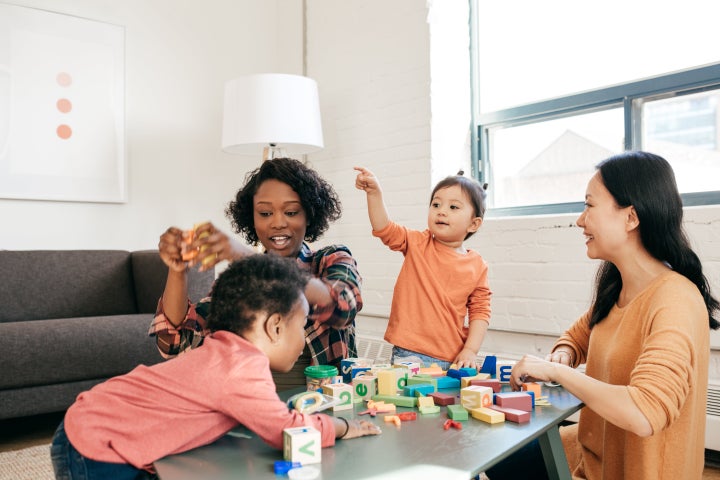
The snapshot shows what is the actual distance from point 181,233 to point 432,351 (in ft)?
3.32

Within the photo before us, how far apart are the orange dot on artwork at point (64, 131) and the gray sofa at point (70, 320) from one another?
694 millimetres

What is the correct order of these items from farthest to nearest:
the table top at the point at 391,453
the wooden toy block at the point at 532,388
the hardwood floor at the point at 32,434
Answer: the hardwood floor at the point at 32,434
the wooden toy block at the point at 532,388
the table top at the point at 391,453

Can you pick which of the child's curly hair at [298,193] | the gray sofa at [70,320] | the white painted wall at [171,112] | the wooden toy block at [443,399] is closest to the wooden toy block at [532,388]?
the wooden toy block at [443,399]

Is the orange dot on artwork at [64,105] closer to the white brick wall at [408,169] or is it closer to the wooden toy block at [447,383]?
the white brick wall at [408,169]

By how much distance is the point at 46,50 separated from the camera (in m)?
3.32

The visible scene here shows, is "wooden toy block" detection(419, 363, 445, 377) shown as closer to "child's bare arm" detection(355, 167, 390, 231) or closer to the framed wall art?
"child's bare arm" detection(355, 167, 390, 231)

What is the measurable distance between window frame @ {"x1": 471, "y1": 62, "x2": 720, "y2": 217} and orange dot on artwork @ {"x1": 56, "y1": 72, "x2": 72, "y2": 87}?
7.53 feet

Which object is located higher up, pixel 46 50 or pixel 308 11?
pixel 308 11

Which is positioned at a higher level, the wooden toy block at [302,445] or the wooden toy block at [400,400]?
the wooden toy block at [302,445]

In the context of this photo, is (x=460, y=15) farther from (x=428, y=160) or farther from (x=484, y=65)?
(x=428, y=160)

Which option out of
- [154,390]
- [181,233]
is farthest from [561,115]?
[154,390]

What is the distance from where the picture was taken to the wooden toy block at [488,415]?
1.04 m

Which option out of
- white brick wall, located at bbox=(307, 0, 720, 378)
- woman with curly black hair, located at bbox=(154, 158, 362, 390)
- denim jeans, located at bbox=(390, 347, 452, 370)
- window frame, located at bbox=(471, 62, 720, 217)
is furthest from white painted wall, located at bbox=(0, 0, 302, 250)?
denim jeans, located at bbox=(390, 347, 452, 370)

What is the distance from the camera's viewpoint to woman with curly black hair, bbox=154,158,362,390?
1249 mm
